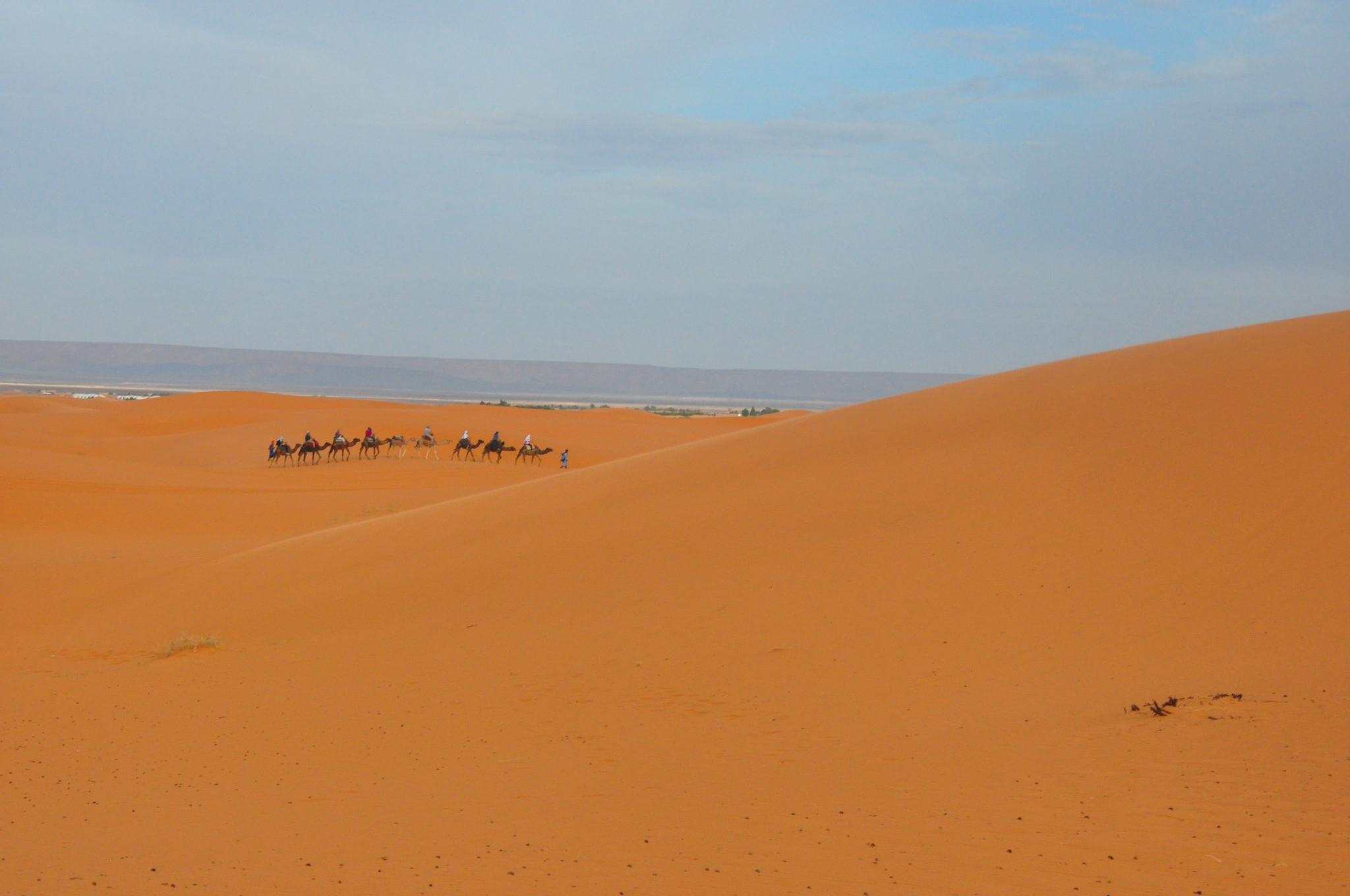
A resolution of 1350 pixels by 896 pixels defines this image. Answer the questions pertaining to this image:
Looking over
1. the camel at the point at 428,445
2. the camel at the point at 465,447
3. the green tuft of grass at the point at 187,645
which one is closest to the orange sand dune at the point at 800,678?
the green tuft of grass at the point at 187,645

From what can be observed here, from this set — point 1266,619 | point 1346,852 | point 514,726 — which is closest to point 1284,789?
point 1346,852

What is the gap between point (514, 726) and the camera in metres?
8.78

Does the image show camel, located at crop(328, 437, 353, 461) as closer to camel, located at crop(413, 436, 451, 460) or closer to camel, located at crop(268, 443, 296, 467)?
camel, located at crop(268, 443, 296, 467)

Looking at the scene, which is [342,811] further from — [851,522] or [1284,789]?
[851,522]

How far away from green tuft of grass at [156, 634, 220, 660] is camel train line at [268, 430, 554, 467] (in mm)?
25814

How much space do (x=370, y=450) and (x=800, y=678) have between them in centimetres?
3797

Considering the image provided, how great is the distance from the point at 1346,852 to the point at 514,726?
5.59m

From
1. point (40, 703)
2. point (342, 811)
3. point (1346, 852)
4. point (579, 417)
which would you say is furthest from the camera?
point (579, 417)

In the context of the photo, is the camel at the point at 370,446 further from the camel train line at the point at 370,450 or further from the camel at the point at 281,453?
the camel at the point at 281,453

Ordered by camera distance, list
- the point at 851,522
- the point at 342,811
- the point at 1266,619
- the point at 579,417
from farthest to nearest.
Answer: the point at 579,417
the point at 851,522
the point at 1266,619
the point at 342,811

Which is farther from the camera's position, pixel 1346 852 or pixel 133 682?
pixel 133 682

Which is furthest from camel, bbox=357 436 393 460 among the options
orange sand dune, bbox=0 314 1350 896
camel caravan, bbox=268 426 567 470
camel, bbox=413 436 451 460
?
orange sand dune, bbox=0 314 1350 896

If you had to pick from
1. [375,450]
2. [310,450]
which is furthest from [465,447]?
[310,450]

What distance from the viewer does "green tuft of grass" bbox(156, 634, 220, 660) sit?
1289 centimetres
